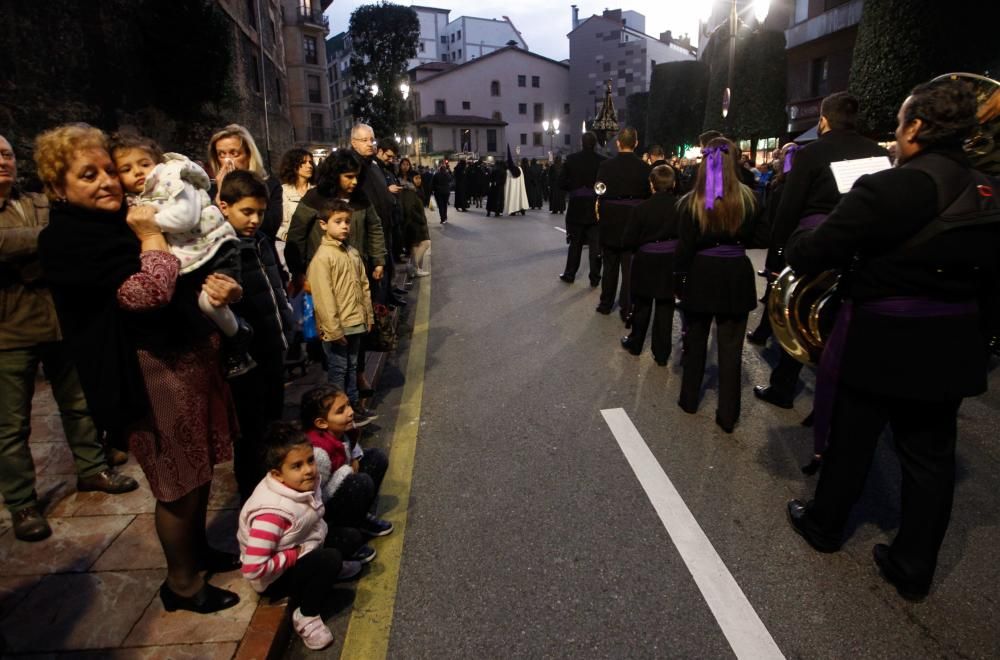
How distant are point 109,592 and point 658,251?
4550 millimetres

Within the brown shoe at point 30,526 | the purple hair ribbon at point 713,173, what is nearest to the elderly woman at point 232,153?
the brown shoe at point 30,526

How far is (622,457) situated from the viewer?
400cm

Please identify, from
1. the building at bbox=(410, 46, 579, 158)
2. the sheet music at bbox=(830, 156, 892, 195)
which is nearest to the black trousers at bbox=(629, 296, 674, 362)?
the sheet music at bbox=(830, 156, 892, 195)

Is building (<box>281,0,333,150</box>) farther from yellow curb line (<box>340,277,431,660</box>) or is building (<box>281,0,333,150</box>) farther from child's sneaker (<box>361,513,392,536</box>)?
child's sneaker (<box>361,513,392,536</box>)

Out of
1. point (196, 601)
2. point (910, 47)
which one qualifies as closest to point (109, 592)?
point (196, 601)

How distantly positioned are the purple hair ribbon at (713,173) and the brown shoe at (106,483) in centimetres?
391

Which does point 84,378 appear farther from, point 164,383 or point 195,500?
point 195,500

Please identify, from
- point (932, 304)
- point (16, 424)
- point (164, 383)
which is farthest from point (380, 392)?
point (932, 304)

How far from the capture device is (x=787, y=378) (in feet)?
15.6

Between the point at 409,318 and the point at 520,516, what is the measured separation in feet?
15.7

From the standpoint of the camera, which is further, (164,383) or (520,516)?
(520,516)

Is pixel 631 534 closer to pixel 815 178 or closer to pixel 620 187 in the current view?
pixel 815 178

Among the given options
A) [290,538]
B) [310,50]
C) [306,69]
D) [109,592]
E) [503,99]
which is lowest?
[109,592]

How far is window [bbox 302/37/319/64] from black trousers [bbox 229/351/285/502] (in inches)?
2211
